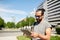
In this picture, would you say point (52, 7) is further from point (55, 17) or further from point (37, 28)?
point (37, 28)

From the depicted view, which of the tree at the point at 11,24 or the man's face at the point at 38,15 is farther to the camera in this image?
the tree at the point at 11,24

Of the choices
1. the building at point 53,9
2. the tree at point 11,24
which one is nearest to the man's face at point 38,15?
the building at point 53,9

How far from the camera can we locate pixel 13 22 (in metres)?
85.2

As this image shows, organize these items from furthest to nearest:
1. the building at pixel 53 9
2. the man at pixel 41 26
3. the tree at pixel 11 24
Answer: the tree at pixel 11 24
the building at pixel 53 9
the man at pixel 41 26

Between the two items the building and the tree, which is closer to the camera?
the building

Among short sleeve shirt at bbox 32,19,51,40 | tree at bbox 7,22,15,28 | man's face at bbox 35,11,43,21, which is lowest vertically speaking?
tree at bbox 7,22,15,28

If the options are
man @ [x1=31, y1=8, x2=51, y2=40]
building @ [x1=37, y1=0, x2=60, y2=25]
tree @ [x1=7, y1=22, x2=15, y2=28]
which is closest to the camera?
man @ [x1=31, y1=8, x2=51, y2=40]

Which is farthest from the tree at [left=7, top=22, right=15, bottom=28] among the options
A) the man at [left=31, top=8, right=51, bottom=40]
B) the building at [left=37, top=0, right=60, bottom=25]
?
the man at [left=31, top=8, right=51, bottom=40]

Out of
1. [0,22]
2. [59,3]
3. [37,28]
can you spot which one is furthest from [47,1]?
[37,28]

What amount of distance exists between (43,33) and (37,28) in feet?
0.39

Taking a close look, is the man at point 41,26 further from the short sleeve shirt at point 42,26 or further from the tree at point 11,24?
the tree at point 11,24

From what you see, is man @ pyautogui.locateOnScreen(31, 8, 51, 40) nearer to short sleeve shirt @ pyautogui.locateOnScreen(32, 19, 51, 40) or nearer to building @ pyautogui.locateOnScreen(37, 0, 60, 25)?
short sleeve shirt @ pyautogui.locateOnScreen(32, 19, 51, 40)

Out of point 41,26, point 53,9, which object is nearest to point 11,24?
point 53,9

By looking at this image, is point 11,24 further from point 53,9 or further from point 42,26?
point 42,26
